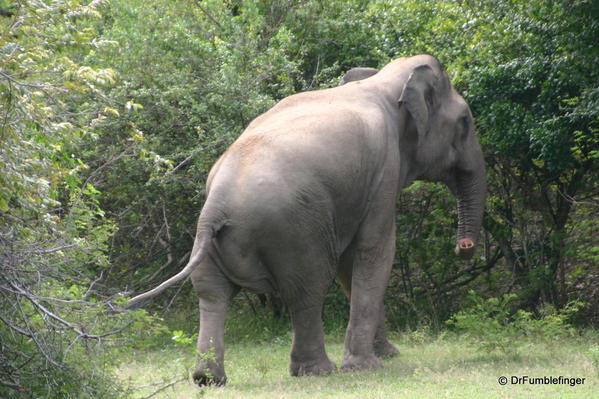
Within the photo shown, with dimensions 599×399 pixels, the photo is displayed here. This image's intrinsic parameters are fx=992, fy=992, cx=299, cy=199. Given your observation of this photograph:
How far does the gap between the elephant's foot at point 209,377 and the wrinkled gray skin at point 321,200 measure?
11 mm

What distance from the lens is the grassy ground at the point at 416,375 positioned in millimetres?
7820

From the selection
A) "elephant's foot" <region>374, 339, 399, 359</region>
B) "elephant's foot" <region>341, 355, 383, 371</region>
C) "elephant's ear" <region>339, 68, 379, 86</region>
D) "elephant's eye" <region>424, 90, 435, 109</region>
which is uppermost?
"elephant's ear" <region>339, 68, 379, 86</region>

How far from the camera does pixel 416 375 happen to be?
8844mm

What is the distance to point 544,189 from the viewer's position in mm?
13680

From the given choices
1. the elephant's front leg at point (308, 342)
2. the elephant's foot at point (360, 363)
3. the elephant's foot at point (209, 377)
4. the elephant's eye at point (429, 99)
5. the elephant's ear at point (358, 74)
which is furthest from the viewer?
the elephant's ear at point (358, 74)

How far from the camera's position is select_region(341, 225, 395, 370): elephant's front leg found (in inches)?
371

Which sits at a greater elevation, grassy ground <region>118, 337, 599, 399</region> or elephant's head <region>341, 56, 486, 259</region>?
elephant's head <region>341, 56, 486, 259</region>

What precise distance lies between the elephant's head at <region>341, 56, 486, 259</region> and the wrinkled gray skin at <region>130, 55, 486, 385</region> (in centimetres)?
2

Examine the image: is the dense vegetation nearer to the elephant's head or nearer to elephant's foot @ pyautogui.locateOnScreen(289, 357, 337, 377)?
the elephant's head

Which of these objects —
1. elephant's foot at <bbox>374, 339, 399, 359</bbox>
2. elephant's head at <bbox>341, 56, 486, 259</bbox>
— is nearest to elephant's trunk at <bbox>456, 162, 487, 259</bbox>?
elephant's head at <bbox>341, 56, 486, 259</bbox>

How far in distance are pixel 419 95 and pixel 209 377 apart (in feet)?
12.4

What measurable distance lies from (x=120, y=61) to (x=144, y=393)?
7260mm

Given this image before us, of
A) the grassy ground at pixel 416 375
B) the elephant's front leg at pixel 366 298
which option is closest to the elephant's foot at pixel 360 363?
the elephant's front leg at pixel 366 298

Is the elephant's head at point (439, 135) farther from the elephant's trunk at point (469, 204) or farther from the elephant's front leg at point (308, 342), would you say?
the elephant's front leg at point (308, 342)
